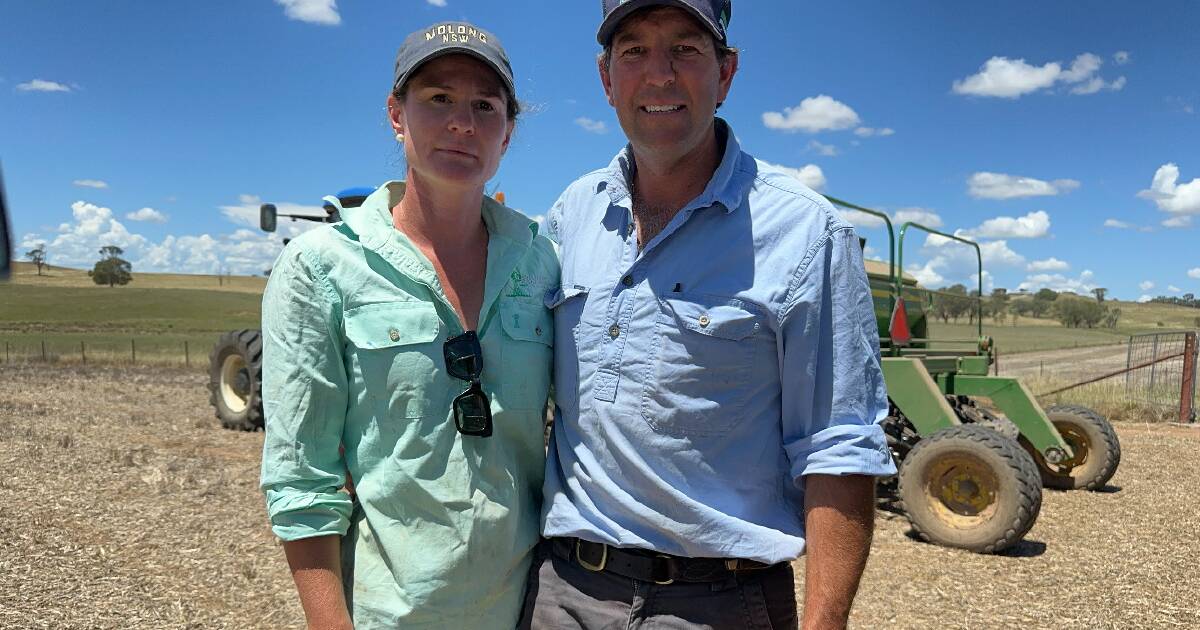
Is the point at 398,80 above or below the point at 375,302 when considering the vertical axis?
above

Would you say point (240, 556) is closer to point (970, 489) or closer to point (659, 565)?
point (659, 565)

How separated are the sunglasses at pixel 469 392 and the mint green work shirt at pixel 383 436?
21mm

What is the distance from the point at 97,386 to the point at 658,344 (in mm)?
16421

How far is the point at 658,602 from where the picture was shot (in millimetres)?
1874

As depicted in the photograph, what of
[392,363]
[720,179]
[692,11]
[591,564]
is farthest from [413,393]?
[692,11]

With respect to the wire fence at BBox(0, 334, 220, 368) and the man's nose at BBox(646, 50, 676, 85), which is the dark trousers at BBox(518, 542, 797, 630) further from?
the wire fence at BBox(0, 334, 220, 368)

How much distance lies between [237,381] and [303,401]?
11.7 m

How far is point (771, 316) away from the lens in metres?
1.81

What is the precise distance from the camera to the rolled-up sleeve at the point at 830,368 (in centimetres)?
176

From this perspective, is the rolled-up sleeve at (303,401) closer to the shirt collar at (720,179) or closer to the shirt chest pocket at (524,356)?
the shirt chest pocket at (524,356)

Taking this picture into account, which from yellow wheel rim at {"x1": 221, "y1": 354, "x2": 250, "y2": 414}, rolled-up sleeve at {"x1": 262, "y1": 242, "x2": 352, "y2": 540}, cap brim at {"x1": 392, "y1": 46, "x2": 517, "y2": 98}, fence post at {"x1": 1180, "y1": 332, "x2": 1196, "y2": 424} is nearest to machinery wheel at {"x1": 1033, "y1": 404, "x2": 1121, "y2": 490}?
fence post at {"x1": 1180, "y1": 332, "x2": 1196, "y2": 424}

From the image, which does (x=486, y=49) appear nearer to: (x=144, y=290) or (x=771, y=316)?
(x=771, y=316)

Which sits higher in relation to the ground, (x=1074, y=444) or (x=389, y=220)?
(x=389, y=220)

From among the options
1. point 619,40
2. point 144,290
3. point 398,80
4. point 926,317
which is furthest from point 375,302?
point 144,290
